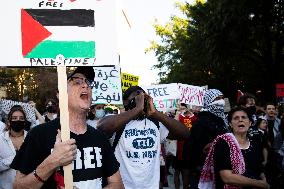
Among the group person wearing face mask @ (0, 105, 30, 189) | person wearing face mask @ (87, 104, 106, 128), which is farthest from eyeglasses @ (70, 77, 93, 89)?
person wearing face mask @ (87, 104, 106, 128)

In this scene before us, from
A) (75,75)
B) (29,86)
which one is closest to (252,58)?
(29,86)

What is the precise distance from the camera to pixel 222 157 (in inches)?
180

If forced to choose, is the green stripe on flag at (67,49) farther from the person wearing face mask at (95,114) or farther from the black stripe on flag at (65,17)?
the person wearing face mask at (95,114)

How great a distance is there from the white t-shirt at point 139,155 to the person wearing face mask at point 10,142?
1.68 metres

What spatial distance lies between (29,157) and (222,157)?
7.31 feet

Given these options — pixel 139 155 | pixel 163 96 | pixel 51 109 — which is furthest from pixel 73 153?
pixel 51 109

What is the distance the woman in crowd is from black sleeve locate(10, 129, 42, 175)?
7.09 feet

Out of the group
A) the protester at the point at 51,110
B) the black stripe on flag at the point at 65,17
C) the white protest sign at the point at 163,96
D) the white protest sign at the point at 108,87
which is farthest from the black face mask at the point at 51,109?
the black stripe on flag at the point at 65,17

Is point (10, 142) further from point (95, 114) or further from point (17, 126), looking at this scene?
point (95, 114)

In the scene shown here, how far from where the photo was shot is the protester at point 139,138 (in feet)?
14.9

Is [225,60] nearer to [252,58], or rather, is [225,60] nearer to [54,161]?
[252,58]

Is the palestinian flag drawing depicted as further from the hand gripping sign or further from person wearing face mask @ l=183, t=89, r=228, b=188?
person wearing face mask @ l=183, t=89, r=228, b=188

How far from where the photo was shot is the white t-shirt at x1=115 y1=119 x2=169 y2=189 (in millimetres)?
4539

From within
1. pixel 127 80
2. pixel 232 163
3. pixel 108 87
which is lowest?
pixel 232 163
